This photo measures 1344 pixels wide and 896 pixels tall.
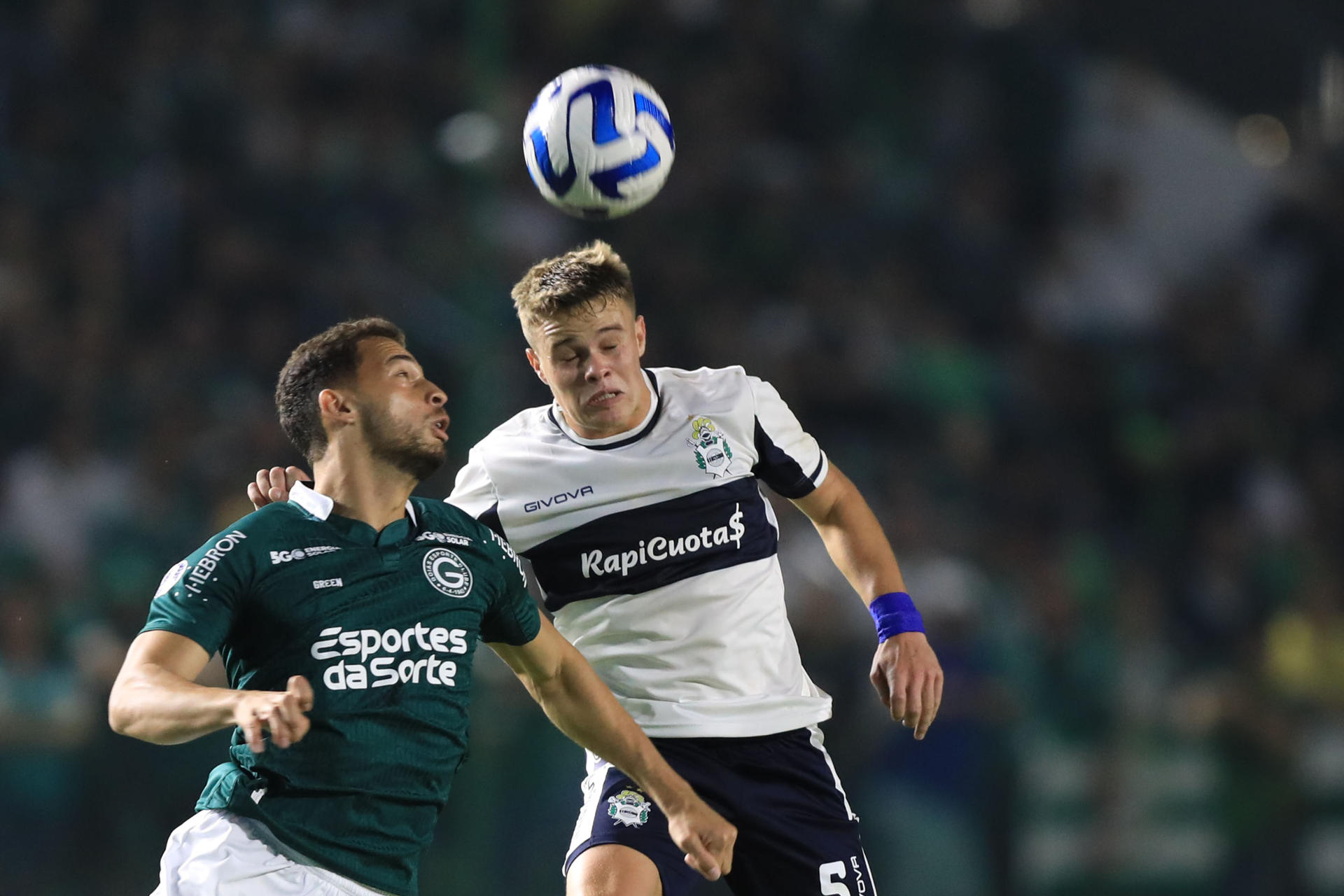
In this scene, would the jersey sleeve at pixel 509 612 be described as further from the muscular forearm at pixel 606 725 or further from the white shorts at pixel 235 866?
the white shorts at pixel 235 866

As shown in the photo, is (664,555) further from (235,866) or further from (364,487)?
(235,866)

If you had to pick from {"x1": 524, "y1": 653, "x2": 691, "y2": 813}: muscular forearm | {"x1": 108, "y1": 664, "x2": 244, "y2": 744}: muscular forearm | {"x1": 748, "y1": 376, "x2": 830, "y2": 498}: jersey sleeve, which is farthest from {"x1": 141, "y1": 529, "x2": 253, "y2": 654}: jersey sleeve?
{"x1": 748, "y1": 376, "x2": 830, "y2": 498}: jersey sleeve

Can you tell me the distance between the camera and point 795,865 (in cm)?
388

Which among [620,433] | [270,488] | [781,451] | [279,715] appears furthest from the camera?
[781,451]

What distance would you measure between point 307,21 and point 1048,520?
16.1 ft

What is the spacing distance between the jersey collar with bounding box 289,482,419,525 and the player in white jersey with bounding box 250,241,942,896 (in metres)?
0.69

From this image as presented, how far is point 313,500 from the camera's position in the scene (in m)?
3.35

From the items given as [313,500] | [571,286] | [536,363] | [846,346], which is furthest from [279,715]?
[846,346]

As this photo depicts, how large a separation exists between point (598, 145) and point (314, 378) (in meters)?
1.29

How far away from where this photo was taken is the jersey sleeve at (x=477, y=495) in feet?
13.1

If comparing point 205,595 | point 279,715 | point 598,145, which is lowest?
point 279,715

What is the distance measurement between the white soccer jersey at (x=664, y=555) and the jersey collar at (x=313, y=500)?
661 mm

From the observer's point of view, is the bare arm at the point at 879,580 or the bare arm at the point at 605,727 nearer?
the bare arm at the point at 605,727

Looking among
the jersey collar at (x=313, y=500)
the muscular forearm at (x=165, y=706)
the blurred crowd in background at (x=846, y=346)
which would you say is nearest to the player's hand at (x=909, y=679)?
the jersey collar at (x=313, y=500)
